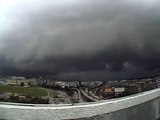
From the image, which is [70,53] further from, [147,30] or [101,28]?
[147,30]

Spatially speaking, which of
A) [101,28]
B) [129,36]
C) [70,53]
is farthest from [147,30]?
[70,53]

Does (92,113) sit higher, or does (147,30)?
(147,30)

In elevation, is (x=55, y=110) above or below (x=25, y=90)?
below

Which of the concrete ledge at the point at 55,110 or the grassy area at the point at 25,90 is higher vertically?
the grassy area at the point at 25,90

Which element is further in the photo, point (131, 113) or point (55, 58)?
point (131, 113)

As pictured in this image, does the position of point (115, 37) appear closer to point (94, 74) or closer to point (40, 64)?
point (94, 74)

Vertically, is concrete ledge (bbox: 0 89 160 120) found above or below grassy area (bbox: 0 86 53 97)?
below

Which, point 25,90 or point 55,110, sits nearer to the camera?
point 25,90

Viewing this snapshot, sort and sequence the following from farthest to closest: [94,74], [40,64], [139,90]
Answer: [139,90], [94,74], [40,64]

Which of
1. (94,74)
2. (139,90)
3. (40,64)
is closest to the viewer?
(40,64)

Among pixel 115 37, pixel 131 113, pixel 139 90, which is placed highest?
pixel 115 37

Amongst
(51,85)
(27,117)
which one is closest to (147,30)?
(51,85)
